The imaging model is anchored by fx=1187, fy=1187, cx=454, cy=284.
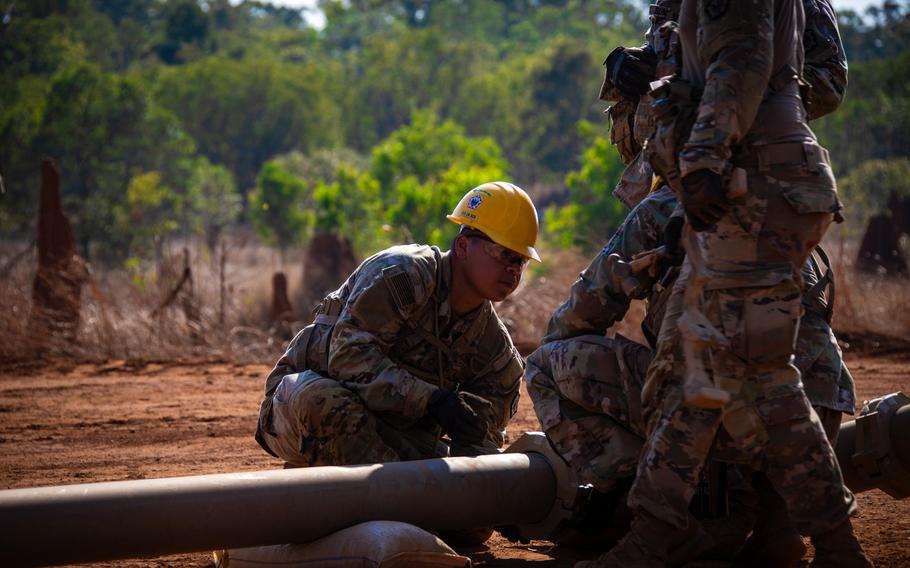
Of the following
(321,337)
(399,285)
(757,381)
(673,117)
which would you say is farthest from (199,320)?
(757,381)

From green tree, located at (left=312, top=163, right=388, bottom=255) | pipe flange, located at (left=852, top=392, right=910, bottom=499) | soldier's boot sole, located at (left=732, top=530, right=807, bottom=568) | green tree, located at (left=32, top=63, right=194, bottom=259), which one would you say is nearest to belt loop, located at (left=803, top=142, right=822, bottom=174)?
soldier's boot sole, located at (left=732, top=530, right=807, bottom=568)

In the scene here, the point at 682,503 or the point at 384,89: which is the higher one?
the point at 384,89

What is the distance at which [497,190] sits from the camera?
17.2ft

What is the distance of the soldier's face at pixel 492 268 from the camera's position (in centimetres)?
511

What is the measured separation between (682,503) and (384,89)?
5881 centimetres

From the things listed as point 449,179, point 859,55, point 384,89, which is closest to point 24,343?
point 449,179

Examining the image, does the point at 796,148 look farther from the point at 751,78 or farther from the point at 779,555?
the point at 779,555

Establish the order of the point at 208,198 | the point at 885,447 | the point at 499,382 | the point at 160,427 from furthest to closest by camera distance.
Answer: the point at 208,198
the point at 160,427
the point at 499,382
the point at 885,447

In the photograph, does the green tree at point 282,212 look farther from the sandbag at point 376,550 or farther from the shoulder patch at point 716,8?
the shoulder patch at point 716,8

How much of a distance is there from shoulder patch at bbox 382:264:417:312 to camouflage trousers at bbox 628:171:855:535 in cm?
137

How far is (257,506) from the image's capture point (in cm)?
405

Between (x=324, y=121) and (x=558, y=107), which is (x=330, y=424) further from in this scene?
(x=324, y=121)

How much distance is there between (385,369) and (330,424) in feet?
1.04

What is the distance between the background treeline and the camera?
92.6 feet
